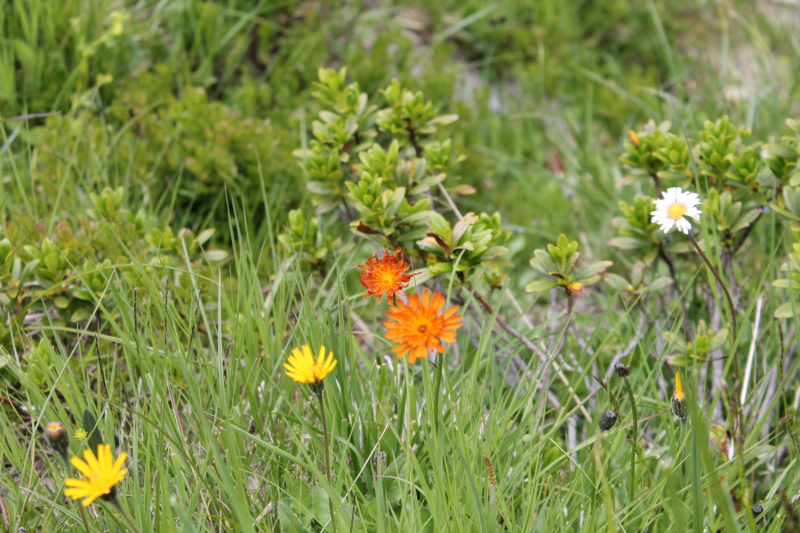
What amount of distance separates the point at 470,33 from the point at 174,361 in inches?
130

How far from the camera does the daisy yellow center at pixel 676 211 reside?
1406 millimetres

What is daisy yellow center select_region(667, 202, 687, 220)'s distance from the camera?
1.41m

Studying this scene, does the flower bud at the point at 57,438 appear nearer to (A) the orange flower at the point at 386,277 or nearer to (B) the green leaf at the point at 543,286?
(A) the orange flower at the point at 386,277

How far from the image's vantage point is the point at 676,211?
1408 millimetres

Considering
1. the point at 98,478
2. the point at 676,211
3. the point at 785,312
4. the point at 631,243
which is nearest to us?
the point at 98,478

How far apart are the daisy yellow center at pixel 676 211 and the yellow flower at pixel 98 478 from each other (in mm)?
1226

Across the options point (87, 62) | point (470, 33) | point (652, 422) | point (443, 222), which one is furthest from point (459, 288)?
point (470, 33)

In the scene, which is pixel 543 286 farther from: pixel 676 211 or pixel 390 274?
pixel 390 274

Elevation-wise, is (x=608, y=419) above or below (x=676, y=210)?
below

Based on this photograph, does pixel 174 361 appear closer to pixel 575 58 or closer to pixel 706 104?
pixel 706 104

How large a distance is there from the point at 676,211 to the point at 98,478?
128 centimetres

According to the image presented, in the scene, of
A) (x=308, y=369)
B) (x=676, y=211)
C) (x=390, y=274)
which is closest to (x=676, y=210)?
(x=676, y=211)

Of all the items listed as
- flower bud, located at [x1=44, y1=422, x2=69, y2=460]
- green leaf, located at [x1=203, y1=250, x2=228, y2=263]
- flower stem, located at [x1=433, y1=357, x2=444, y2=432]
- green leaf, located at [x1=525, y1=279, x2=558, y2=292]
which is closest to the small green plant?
green leaf, located at [x1=525, y1=279, x2=558, y2=292]

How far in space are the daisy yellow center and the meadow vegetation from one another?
1 cm
